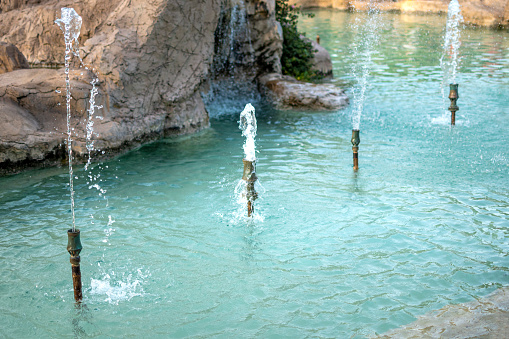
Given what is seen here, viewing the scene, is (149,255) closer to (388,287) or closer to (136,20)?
(388,287)

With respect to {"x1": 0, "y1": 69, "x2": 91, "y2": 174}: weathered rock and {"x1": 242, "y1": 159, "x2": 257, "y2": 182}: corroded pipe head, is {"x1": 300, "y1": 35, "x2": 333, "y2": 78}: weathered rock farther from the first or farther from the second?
{"x1": 242, "y1": 159, "x2": 257, "y2": 182}: corroded pipe head

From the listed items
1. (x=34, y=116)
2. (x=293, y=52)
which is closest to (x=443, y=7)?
(x=293, y=52)

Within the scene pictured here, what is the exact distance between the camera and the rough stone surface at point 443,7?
26.7 m

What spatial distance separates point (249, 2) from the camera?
13.4 m

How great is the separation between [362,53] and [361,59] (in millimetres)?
1620

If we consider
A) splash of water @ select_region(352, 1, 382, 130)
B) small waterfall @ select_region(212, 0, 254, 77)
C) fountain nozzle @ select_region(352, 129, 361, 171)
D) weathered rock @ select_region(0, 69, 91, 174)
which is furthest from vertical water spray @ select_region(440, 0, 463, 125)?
weathered rock @ select_region(0, 69, 91, 174)

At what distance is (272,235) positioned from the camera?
6426mm

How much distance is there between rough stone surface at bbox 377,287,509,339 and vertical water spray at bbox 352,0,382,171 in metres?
3.49

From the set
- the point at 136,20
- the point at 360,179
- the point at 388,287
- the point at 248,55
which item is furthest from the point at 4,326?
the point at 248,55

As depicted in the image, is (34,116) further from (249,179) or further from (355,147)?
(355,147)

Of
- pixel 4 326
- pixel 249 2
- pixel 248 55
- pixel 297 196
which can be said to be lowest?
pixel 4 326

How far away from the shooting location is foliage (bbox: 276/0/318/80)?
604 inches

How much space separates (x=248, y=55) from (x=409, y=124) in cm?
496

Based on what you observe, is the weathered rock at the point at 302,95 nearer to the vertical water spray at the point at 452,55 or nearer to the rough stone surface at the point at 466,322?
the vertical water spray at the point at 452,55
